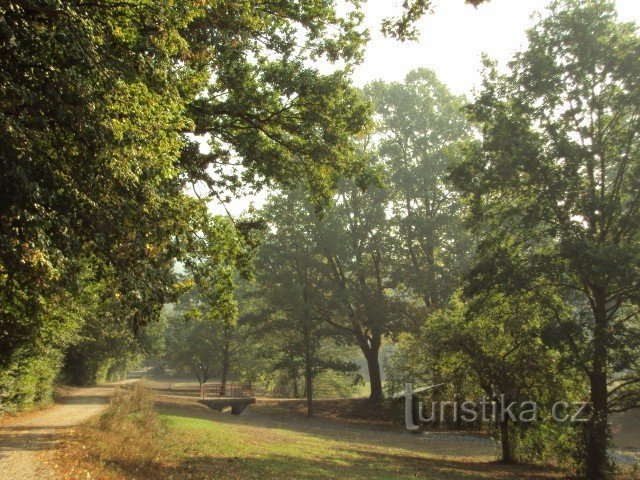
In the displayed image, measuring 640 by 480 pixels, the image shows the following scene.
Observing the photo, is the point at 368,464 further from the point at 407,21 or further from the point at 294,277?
the point at 294,277

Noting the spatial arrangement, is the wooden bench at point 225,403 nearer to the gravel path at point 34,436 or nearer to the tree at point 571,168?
the gravel path at point 34,436

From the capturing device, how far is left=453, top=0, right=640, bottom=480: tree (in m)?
17.0

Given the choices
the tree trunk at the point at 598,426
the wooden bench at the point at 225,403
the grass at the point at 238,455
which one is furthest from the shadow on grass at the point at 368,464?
the wooden bench at the point at 225,403

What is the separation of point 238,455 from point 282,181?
905 centimetres

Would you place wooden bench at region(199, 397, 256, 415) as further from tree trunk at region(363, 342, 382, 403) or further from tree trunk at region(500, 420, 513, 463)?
tree trunk at region(500, 420, 513, 463)

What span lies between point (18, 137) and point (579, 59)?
19.0m

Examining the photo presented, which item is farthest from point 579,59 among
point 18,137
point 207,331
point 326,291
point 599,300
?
point 207,331

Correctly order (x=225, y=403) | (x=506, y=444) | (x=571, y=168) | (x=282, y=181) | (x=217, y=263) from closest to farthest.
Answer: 1. (x=217, y=263)
2. (x=282, y=181)
3. (x=571, y=168)
4. (x=506, y=444)
5. (x=225, y=403)

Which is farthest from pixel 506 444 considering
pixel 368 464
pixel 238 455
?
pixel 238 455

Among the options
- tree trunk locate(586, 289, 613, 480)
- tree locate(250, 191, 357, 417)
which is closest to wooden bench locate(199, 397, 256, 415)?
tree locate(250, 191, 357, 417)

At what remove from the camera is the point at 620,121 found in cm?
1938

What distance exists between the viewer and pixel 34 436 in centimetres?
1602

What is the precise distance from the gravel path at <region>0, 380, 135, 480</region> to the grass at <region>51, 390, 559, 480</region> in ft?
1.87

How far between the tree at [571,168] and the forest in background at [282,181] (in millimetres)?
76
